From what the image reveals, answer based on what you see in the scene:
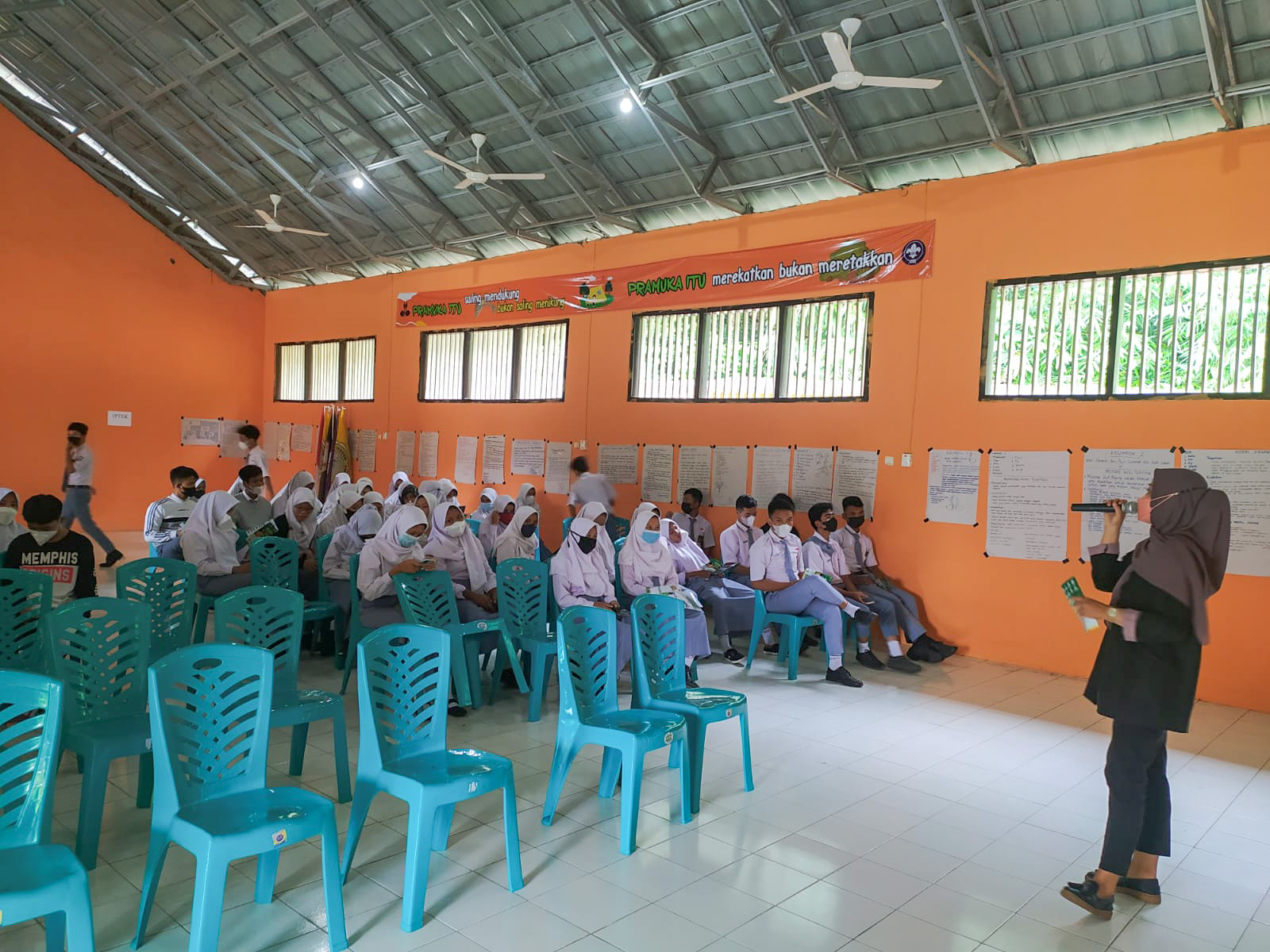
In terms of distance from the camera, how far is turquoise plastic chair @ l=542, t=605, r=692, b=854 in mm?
3328

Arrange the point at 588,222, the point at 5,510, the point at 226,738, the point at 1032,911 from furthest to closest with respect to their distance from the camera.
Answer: the point at 588,222
the point at 5,510
the point at 1032,911
the point at 226,738

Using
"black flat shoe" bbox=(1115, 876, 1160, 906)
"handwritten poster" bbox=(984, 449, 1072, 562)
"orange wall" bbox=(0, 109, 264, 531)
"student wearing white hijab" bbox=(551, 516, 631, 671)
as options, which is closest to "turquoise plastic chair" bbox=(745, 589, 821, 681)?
"student wearing white hijab" bbox=(551, 516, 631, 671)

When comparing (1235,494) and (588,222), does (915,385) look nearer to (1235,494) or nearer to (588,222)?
(1235,494)

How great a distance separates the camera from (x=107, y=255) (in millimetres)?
12297

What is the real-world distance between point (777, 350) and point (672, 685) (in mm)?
5100

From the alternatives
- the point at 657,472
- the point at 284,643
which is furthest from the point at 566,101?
the point at 284,643

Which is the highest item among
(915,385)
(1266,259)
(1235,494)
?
(1266,259)

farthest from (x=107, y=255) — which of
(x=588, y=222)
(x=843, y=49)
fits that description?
(x=843, y=49)

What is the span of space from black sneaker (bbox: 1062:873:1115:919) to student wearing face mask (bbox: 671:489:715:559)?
18.1 ft

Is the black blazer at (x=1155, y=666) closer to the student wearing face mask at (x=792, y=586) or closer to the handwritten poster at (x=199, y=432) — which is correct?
the student wearing face mask at (x=792, y=586)

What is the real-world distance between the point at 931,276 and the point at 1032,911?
556 centimetres

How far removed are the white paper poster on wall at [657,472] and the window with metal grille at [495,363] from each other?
1602 mm

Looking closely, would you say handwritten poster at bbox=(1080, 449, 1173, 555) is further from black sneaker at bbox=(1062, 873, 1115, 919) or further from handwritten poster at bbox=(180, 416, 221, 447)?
handwritten poster at bbox=(180, 416, 221, 447)

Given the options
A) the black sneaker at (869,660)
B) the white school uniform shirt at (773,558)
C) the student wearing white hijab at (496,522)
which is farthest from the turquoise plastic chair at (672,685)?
the student wearing white hijab at (496,522)
